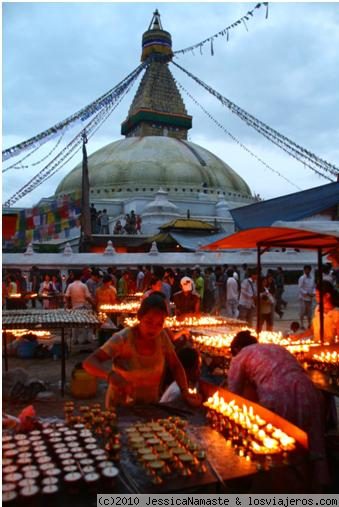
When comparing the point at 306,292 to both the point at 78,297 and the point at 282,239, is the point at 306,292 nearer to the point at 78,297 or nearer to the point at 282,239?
the point at 78,297

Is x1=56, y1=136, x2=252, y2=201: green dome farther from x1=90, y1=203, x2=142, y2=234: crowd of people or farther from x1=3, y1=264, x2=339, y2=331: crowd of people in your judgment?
x1=3, y1=264, x2=339, y2=331: crowd of people

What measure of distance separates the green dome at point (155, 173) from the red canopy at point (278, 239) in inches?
1049

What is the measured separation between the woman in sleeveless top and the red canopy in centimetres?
276

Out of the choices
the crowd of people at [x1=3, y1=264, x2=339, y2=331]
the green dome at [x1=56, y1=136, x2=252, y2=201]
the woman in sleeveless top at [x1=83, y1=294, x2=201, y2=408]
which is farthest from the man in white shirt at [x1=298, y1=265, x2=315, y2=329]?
the green dome at [x1=56, y1=136, x2=252, y2=201]

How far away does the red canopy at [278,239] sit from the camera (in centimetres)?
581

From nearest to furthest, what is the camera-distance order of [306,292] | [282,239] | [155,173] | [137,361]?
[137,361], [282,239], [306,292], [155,173]

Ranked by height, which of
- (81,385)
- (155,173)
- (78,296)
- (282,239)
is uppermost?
(155,173)

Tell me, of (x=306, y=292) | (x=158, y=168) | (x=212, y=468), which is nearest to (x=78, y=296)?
(x=306, y=292)

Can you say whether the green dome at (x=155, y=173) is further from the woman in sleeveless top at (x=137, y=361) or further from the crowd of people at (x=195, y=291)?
the woman in sleeveless top at (x=137, y=361)

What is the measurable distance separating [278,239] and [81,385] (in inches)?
137

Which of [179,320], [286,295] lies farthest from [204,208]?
[179,320]

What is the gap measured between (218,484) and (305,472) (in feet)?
3.04

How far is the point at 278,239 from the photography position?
6.53 m

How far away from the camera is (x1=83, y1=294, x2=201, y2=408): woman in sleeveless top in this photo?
134 inches
